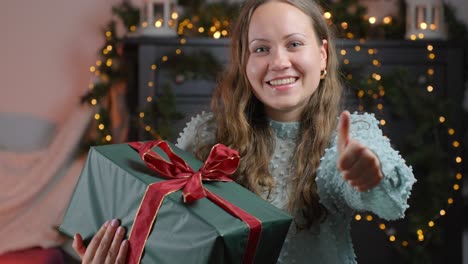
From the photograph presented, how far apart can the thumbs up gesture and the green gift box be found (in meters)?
0.13

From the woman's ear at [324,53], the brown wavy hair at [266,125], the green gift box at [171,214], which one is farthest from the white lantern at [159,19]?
the green gift box at [171,214]

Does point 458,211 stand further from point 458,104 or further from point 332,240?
point 332,240

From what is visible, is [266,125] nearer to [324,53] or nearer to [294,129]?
[294,129]

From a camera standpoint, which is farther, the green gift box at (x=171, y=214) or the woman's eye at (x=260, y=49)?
the woman's eye at (x=260, y=49)

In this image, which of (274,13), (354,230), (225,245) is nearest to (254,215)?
(225,245)

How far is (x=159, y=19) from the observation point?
9.82 feet

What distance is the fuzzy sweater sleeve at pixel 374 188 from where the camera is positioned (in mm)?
1099

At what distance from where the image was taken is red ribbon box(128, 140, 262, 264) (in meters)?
1.06

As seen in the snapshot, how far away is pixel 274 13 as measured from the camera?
4.30ft

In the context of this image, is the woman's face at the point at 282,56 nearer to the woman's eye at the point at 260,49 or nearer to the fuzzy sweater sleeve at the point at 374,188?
the woman's eye at the point at 260,49

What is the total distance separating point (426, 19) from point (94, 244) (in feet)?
7.48

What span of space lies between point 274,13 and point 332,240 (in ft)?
1.48

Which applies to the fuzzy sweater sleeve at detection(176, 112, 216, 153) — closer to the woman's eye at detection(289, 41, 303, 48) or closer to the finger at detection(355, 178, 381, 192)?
the woman's eye at detection(289, 41, 303, 48)

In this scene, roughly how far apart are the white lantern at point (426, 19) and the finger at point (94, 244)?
222 cm
